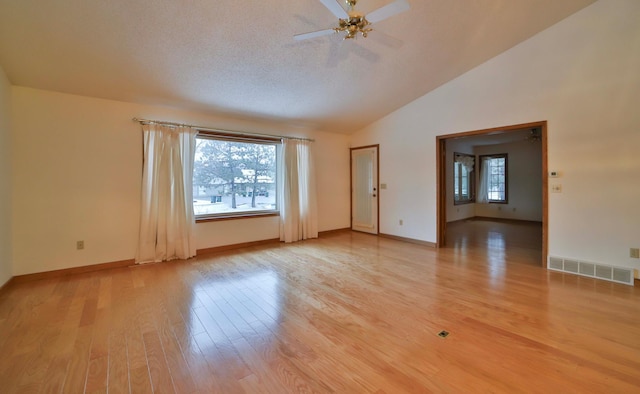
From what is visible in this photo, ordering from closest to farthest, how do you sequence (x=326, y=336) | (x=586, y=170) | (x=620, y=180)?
(x=326, y=336)
(x=620, y=180)
(x=586, y=170)

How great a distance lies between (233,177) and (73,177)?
2205 millimetres

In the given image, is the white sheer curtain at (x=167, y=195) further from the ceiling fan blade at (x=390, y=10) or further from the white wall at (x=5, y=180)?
the ceiling fan blade at (x=390, y=10)

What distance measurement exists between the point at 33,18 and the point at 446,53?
4.61m

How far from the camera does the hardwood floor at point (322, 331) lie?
165 centimetres

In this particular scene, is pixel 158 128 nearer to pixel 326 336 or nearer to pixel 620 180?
pixel 326 336

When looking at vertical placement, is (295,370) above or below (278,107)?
below

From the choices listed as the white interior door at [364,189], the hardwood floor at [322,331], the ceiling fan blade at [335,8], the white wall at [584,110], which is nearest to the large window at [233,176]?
the hardwood floor at [322,331]

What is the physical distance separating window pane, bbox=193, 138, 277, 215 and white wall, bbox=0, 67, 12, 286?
208 centimetres

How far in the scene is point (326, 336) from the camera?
2117 mm

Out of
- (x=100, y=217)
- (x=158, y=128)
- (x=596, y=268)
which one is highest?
(x=158, y=128)

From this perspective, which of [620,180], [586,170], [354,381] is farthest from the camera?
[586,170]

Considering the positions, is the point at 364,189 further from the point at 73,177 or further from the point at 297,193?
the point at 73,177

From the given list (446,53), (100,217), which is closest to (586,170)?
(446,53)

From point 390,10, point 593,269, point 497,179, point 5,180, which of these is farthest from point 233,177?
point 497,179
